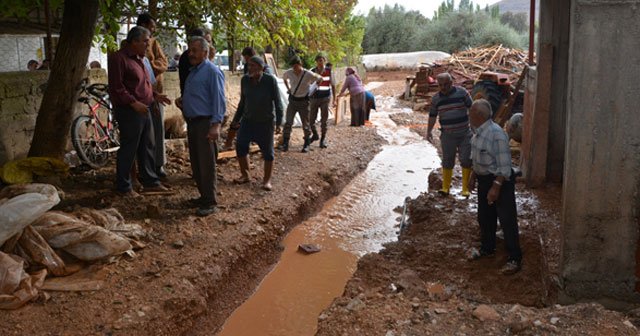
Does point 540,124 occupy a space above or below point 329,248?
above

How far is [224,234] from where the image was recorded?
5621mm

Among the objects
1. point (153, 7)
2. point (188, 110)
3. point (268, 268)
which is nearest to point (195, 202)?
point (188, 110)

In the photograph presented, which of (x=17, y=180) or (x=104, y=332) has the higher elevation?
(x=17, y=180)

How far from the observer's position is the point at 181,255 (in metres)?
4.96

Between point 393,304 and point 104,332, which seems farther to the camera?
point 393,304

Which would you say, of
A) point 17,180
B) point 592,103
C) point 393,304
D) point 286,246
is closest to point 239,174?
point 286,246

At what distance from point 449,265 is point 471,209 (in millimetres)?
1456

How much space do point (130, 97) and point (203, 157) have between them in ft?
3.13

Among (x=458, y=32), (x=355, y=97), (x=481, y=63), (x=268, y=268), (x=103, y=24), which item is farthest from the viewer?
(x=458, y=32)

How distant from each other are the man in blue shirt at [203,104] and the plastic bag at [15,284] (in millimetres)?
2148

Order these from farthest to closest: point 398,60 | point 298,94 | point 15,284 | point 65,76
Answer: point 398,60 < point 298,94 < point 65,76 < point 15,284

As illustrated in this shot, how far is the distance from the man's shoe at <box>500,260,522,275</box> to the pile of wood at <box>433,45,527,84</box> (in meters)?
13.1

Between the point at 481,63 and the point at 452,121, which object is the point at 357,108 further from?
the point at 452,121

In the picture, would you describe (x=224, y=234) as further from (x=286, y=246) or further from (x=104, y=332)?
(x=104, y=332)
